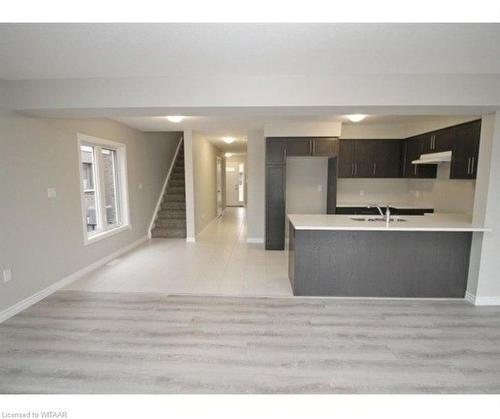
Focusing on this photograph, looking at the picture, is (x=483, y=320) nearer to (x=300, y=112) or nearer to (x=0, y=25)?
(x=300, y=112)

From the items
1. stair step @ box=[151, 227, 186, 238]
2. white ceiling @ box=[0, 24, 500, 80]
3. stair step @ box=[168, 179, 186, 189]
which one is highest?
white ceiling @ box=[0, 24, 500, 80]

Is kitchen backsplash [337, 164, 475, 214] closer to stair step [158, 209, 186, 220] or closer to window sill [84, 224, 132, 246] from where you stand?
stair step [158, 209, 186, 220]

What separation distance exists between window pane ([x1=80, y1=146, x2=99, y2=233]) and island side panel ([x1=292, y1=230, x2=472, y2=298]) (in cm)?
344

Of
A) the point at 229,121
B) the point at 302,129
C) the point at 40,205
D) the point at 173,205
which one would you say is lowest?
the point at 173,205

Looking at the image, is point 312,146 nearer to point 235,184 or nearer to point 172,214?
point 172,214

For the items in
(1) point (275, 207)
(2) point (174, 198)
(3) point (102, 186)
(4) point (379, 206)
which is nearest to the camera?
(3) point (102, 186)

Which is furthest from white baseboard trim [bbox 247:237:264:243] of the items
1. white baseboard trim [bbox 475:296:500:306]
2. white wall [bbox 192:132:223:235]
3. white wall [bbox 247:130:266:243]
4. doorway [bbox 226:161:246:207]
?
doorway [bbox 226:161:246:207]

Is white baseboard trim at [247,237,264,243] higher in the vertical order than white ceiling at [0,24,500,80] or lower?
lower

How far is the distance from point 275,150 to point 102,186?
124 inches

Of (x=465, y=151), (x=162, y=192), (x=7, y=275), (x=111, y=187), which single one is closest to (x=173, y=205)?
(x=162, y=192)

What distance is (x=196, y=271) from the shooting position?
416 cm

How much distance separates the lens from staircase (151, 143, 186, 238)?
6.50 m

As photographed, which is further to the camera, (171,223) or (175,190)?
(175,190)

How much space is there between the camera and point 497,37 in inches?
72.1
